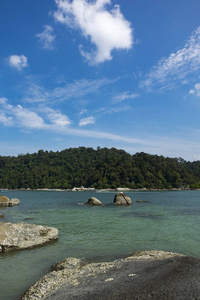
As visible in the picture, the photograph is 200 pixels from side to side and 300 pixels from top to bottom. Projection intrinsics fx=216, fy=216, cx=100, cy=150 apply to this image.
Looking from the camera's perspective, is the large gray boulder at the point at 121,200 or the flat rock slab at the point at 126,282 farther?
the large gray boulder at the point at 121,200

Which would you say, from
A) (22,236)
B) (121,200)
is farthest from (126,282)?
(121,200)

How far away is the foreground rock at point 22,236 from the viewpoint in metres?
17.4

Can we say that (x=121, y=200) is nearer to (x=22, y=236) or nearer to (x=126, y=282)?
(x=22, y=236)

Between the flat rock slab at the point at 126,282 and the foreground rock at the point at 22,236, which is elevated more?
the flat rock slab at the point at 126,282

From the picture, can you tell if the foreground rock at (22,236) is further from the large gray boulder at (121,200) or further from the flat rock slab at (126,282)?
the large gray boulder at (121,200)

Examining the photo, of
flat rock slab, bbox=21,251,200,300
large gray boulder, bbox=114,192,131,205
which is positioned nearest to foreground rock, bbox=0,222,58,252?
flat rock slab, bbox=21,251,200,300

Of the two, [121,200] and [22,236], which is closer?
[22,236]

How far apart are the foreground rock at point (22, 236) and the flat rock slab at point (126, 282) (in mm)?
7155

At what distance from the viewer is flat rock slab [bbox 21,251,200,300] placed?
803 centimetres

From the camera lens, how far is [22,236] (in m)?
18.7

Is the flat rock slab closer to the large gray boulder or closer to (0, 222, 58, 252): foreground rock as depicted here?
(0, 222, 58, 252): foreground rock

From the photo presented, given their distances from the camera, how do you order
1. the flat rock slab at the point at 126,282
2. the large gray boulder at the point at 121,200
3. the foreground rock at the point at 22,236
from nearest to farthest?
the flat rock slab at the point at 126,282
the foreground rock at the point at 22,236
the large gray boulder at the point at 121,200

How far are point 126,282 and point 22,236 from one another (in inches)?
489

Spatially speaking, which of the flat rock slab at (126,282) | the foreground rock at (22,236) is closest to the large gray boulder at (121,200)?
the foreground rock at (22,236)
